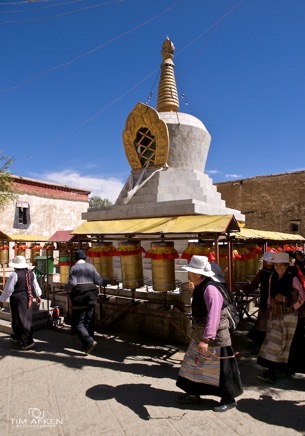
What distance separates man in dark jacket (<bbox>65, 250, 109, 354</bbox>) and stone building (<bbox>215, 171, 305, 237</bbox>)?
21542 mm

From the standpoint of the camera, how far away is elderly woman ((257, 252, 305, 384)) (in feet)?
14.1

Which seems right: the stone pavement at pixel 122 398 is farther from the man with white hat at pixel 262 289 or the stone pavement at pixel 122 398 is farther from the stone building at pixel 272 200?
the stone building at pixel 272 200

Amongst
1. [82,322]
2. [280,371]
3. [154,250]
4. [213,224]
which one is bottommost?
[280,371]

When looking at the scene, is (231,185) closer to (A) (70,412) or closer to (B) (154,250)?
(B) (154,250)

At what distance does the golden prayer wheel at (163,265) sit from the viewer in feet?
18.8

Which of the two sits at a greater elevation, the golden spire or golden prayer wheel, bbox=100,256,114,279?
the golden spire

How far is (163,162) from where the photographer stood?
11359mm

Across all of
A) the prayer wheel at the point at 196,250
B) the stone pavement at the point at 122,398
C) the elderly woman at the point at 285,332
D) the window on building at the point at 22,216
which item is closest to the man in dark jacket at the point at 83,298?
the stone pavement at the point at 122,398

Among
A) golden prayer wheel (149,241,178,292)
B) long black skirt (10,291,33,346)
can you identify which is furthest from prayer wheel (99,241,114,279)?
long black skirt (10,291,33,346)

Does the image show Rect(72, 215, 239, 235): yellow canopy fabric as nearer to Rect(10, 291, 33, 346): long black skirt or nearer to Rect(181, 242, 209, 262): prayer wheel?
Rect(181, 242, 209, 262): prayer wheel

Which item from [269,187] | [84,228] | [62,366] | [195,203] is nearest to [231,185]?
[269,187]

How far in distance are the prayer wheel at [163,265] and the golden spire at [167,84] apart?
28.6 ft

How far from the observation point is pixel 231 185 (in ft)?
86.9

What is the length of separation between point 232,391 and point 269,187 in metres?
23.3
